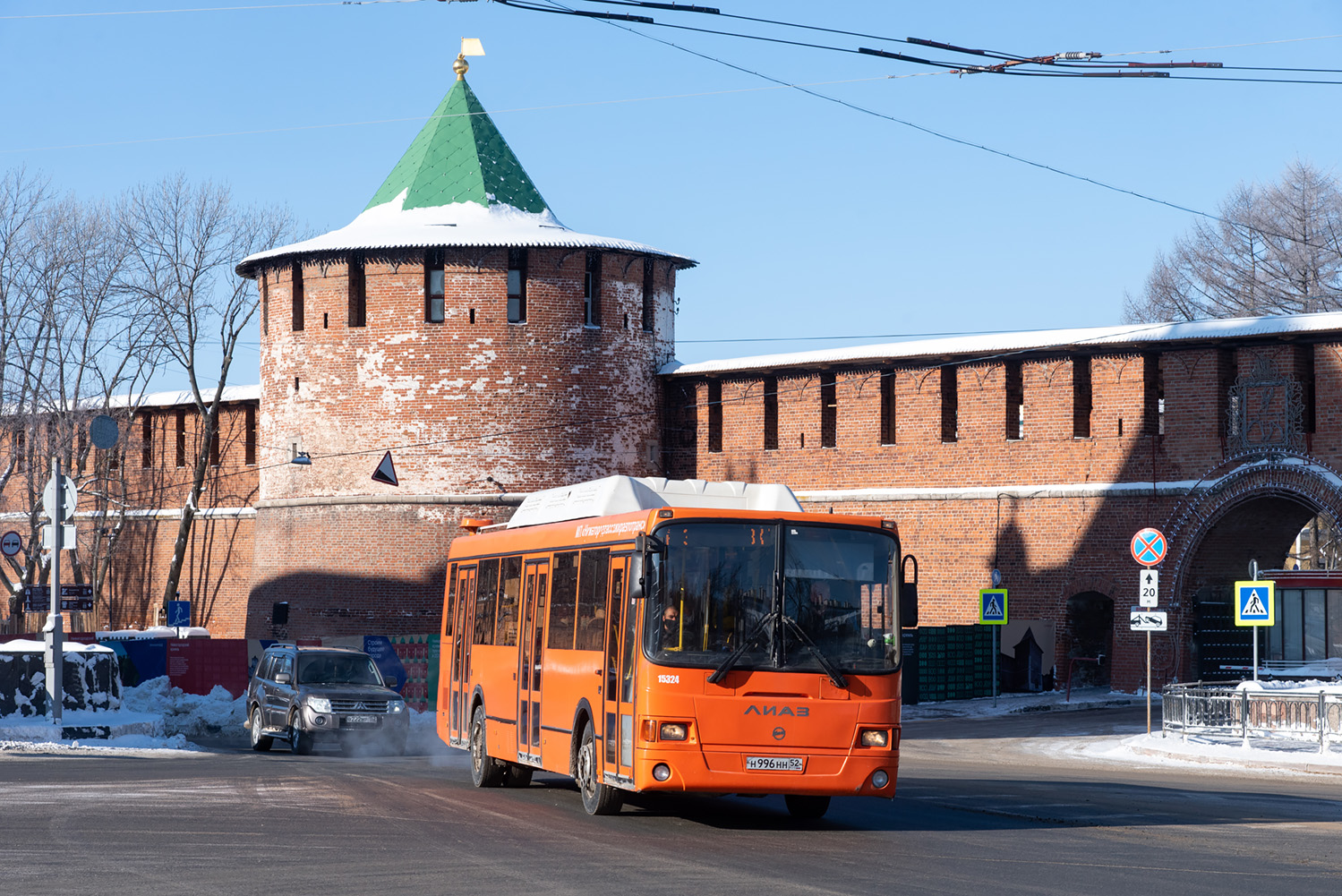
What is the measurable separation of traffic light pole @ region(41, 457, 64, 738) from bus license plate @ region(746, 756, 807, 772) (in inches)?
517

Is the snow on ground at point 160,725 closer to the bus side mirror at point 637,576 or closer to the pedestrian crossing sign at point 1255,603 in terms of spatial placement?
the bus side mirror at point 637,576

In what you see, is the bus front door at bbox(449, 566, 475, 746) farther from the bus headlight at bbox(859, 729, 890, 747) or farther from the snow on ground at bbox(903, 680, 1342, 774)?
the snow on ground at bbox(903, 680, 1342, 774)

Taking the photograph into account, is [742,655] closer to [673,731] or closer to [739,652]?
[739,652]

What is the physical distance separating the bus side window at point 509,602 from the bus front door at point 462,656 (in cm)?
132

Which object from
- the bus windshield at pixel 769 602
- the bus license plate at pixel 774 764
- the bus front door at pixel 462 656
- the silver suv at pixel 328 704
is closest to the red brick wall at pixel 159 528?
the silver suv at pixel 328 704

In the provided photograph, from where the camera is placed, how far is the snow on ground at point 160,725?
21.8 metres

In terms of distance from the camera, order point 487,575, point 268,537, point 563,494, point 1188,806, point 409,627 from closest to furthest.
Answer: point 1188,806 → point 563,494 → point 487,575 → point 409,627 → point 268,537

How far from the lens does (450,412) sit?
37344mm

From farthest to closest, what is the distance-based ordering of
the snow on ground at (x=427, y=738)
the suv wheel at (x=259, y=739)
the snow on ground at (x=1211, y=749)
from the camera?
the suv wheel at (x=259, y=739), the snow on ground at (x=427, y=738), the snow on ground at (x=1211, y=749)

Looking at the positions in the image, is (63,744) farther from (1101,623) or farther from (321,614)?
(1101,623)

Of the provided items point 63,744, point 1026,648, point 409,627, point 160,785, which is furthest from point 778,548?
point 409,627

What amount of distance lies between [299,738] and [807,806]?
10.9 m

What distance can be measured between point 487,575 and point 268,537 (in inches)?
931

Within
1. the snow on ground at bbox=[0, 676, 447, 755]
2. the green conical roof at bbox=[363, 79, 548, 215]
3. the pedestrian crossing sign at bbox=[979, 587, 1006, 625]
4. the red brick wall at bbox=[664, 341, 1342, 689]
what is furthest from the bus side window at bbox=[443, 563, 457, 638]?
the green conical roof at bbox=[363, 79, 548, 215]
